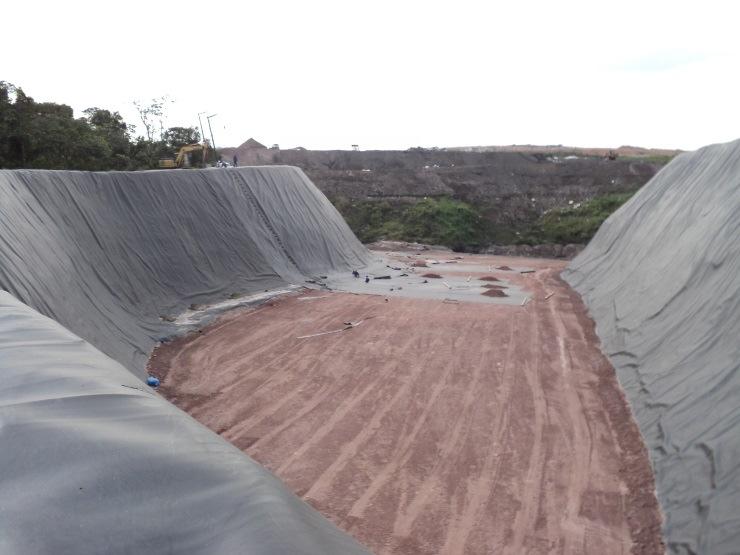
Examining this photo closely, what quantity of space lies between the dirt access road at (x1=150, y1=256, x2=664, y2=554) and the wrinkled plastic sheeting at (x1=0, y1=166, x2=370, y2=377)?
1.57 m

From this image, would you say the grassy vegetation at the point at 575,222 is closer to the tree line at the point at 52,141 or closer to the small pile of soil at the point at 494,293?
the small pile of soil at the point at 494,293

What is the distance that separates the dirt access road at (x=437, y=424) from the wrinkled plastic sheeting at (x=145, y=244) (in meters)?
1.57

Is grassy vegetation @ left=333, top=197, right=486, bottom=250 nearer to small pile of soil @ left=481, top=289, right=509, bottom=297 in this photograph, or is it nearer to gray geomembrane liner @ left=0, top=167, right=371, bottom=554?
small pile of soil @ left=481, top=289, right=509, bottom=297

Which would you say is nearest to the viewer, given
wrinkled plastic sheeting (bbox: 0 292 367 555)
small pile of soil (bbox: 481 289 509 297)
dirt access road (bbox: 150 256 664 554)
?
wrinkled plastic sheeting (bbox: 0 292 367 555)

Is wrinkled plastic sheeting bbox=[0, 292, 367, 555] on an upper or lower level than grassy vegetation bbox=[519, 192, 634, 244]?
upper

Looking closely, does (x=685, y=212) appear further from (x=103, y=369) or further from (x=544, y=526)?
(x=103, y=369)

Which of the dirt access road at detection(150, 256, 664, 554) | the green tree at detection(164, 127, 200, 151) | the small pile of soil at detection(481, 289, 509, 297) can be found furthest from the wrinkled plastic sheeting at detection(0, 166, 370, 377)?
the green tree at detection(164, 127, 200, 151)

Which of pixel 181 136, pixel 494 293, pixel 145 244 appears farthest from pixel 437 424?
pixel 181 136

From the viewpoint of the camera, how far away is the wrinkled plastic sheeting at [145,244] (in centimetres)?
1057

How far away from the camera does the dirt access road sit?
6195 mm

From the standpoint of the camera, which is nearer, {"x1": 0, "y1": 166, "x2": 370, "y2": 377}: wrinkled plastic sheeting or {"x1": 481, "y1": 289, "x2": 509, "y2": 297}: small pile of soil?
{"x1": 0, "y1": 166, "x2": 370, "y2": 377}: wrinkled plastic sheeting

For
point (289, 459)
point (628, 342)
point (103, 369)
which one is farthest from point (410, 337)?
point (103, 369)

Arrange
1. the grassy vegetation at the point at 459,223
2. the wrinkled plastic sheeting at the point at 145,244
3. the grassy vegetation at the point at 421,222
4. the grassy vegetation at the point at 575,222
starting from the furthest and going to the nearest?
the grassy vegetation at the point at 421,222 → the grassy vegetation at the point at 459,223 → the grassy vegetation at the point at 575,222 → the wrinkled plastic sheeting at the point at 145,244

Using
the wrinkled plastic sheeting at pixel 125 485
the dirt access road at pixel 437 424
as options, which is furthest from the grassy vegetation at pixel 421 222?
the wrinkled plastic sheeting at pixel 125 485
